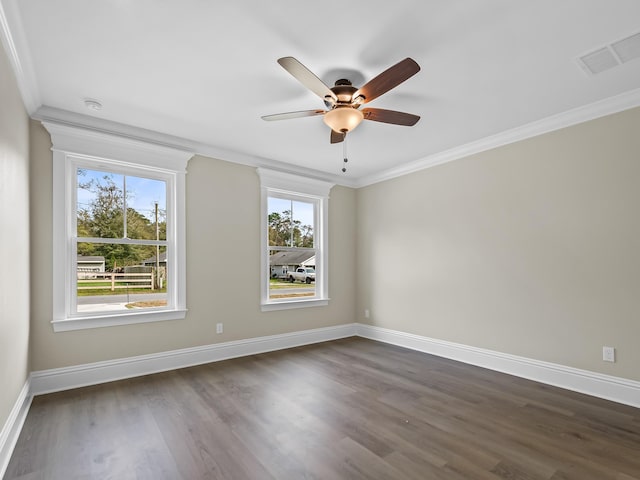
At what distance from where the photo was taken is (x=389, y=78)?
85.4 inches

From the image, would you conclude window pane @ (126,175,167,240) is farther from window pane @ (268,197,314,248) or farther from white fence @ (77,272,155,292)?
window pane @ (268,197,314,248)

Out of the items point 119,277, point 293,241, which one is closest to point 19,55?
point 119,277

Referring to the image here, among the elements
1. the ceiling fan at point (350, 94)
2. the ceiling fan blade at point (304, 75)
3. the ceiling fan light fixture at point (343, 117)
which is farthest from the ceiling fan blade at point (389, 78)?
the ceiling fan blade at point (304, 75)

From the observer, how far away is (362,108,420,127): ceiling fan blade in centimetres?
264

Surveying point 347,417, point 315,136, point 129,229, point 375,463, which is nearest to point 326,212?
point 315,136

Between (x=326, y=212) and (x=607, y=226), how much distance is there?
3373mm

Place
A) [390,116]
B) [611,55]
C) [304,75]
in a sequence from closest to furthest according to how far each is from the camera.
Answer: [304,75] < [611,55] < [390,116]

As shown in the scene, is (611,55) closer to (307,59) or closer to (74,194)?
(307,59)

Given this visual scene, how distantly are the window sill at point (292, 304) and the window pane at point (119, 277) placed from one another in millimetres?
1268

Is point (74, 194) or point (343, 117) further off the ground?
point (343, 117)

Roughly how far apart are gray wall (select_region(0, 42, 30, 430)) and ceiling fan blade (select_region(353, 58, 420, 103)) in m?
2.27

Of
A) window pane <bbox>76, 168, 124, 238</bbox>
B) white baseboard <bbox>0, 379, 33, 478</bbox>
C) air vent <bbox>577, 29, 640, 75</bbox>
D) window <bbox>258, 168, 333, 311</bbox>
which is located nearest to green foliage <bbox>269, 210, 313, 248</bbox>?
window <bbox>258, 168, 333, 311</bbox>

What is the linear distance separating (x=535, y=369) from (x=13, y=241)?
15.1ft

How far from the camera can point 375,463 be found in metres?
1.99
